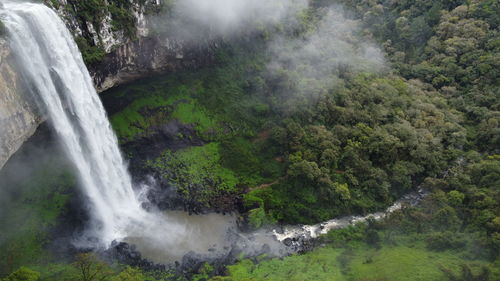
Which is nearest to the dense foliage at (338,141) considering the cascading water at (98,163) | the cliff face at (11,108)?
the cascading water at (98,163)

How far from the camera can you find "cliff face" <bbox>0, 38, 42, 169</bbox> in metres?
20.5

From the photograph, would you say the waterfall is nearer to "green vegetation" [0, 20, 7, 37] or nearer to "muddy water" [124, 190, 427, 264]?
"green vegetation" [0, 20, 7, 37]

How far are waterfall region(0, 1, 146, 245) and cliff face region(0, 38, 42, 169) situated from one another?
705 millimetres

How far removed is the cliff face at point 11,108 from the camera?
20.5 meters

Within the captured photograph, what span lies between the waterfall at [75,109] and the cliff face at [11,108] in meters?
0.70

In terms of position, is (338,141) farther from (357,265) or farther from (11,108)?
(11,108)

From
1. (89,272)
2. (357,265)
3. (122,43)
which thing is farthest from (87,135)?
(357,265)

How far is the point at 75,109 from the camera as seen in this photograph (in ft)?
85.3

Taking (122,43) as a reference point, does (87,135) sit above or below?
below

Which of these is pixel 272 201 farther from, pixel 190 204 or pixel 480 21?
pixel 480 21

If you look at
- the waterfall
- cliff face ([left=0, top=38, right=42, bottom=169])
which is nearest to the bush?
the waterfall

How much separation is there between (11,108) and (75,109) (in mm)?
5031

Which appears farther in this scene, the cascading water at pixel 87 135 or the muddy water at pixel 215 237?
the muddy water at pixel 215 237

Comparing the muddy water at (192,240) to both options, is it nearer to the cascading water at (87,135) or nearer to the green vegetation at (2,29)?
the cascading water at (87,135)
